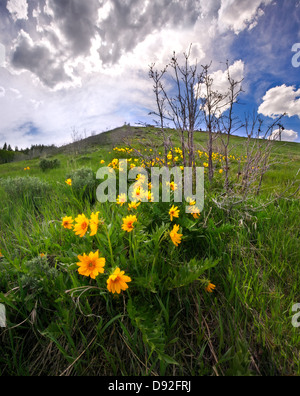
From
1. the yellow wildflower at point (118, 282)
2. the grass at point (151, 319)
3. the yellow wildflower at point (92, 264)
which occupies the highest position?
the yellow wildflower at point (92, 264)

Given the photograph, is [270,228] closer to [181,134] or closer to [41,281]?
[181,134]

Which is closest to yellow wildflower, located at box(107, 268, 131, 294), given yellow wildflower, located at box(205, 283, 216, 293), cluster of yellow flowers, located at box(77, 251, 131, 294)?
cluster of yellow flowers, located at box(77, 251, 131, 294)

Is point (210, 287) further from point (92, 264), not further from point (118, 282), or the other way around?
point (92, 264)

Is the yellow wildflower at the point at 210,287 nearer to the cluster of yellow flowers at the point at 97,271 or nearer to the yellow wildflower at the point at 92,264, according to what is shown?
the cluster of yellow flowers at the point at 97,271

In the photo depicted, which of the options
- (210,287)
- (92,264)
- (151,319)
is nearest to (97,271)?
(92,264)

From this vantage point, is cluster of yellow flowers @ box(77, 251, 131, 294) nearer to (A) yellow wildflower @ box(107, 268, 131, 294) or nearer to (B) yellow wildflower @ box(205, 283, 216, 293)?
(A) yellow wildflower @ box(107, 268, 131, 294)

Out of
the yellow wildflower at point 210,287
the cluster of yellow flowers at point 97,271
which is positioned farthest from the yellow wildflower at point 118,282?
the yellow wildflower at point 210,287

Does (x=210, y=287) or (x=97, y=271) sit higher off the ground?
(x=97, y=271)

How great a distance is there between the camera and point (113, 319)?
3.54 feet

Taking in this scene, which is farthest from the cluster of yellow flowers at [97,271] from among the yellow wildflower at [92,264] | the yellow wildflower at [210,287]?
the yellow wildflower at [210,287]

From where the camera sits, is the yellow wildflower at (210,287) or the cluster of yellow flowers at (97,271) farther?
the yellow wildflower at (210,287)

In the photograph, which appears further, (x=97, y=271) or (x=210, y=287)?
(x=210, y=287)

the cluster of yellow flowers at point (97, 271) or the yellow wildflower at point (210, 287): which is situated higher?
the cluster of yellow flowers at point (97, 271)

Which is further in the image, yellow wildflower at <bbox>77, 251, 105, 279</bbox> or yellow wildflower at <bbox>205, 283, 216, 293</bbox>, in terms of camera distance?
yellow wildflower at <bbox>205, 283, 216, 293</bbox>
